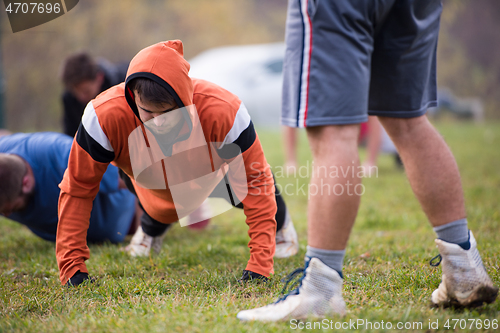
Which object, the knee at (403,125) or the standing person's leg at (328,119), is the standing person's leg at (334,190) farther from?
the knee at (403,125)

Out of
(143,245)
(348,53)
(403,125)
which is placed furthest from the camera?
(143,245)

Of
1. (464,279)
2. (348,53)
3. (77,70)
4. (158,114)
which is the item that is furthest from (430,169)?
(77,70)

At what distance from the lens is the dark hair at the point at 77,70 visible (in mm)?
3549

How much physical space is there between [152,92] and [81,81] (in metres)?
2.42

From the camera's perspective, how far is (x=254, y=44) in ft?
46.9

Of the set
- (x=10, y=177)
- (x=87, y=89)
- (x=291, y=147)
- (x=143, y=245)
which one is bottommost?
(x=291, y=147)

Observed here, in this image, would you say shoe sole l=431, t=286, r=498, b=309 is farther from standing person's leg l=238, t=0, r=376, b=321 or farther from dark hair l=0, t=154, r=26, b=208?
dark hair l=0, t=154, r=26, b=208

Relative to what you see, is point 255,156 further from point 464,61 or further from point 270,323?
point 464,61

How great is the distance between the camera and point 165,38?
11891 millimetres

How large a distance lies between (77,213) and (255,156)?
765 mm

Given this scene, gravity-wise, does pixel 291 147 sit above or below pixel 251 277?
below

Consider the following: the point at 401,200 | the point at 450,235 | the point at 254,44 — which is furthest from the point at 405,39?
the point at 254,44

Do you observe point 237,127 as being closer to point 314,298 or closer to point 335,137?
point 335,137

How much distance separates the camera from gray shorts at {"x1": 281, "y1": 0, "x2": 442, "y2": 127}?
1.22 meters
